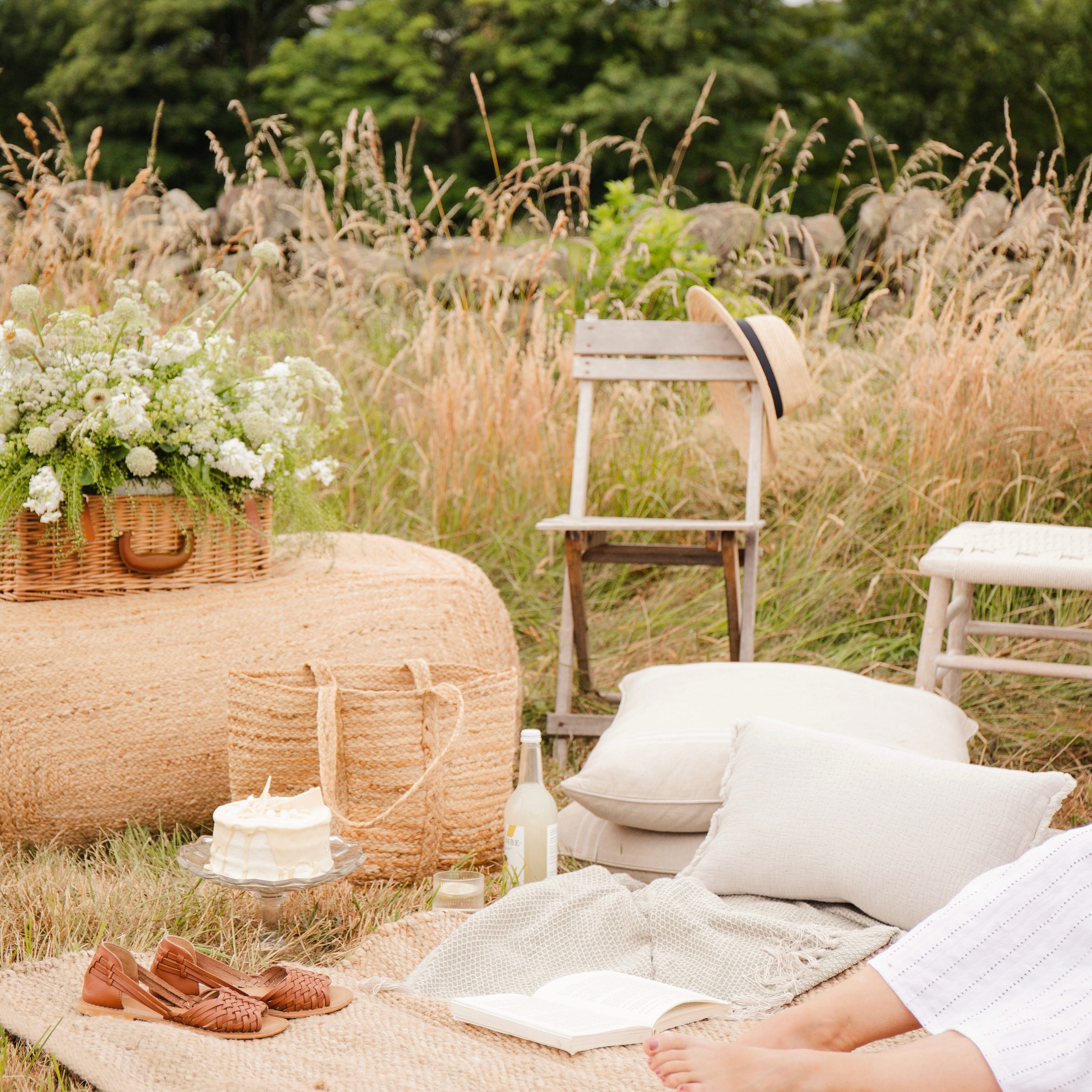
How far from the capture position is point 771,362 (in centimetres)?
292

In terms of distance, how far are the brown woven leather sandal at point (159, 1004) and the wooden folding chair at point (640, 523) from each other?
1347 millimetres

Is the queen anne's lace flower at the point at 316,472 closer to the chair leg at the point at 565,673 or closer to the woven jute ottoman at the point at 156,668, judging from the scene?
the woven jute ottoman at the point at 156,668

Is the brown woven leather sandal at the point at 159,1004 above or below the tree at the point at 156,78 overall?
below

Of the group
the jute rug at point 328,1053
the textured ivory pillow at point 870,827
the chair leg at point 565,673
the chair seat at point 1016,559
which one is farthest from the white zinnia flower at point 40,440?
the chair seat at point 1016,559

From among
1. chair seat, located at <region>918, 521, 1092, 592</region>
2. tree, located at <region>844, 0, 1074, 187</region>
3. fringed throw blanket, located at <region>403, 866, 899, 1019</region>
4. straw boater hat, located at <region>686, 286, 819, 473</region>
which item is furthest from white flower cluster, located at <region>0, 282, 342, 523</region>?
tree, located at <region>844, 0, 1074, 187</region>

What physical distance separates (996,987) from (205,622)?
1.52 meters

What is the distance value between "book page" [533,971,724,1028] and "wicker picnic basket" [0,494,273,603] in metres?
1.10

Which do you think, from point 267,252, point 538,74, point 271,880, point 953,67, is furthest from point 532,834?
point 953,67

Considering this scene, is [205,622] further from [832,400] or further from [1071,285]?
[1071,285]

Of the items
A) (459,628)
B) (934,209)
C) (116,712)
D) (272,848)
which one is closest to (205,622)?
(116,712)

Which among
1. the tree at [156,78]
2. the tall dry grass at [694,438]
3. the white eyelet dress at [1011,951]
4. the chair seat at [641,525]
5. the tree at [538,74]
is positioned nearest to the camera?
the white eyelet dress at [1011,951]

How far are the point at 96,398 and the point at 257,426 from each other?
11.2 inches

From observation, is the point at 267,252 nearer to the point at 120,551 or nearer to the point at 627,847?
the point at 120,551

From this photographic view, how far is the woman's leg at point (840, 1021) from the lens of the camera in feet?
4.17
